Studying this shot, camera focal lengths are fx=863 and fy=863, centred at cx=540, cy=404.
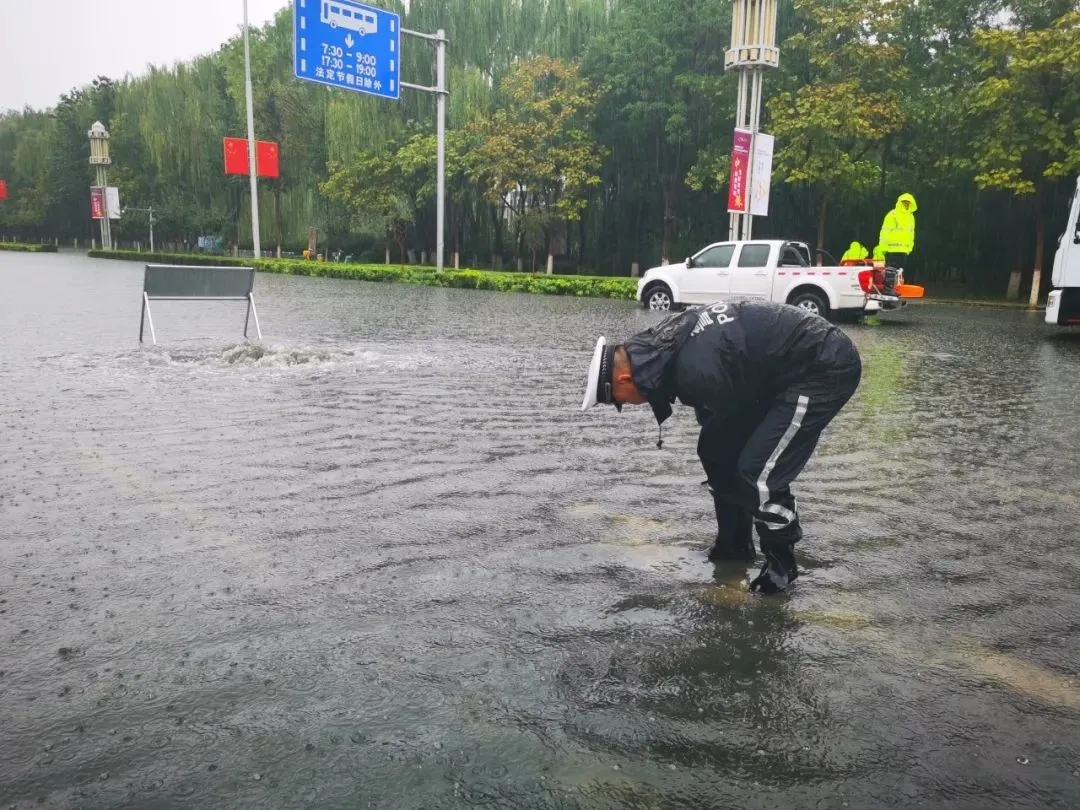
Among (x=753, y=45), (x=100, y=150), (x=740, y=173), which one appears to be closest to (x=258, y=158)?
(x=100, y=150)

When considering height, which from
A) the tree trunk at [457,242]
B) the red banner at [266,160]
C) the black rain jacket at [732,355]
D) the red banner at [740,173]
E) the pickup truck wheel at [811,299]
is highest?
the red banner at [266,160]

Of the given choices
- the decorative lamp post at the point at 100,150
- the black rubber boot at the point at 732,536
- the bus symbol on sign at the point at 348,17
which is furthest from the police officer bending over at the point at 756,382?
the decorative lamp post at the point at 100,150

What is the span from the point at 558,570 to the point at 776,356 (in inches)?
50.5

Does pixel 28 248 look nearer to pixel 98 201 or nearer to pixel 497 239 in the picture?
pixel 98 201

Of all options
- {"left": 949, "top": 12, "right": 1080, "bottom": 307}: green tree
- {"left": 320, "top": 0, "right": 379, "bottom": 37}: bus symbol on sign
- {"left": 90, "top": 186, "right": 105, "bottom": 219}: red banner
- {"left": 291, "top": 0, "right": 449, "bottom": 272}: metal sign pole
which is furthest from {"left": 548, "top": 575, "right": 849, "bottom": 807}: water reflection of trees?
{"left": 90, "top": 186, "right": 105, "bottom": 219}: red banner

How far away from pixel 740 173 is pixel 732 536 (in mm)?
18382

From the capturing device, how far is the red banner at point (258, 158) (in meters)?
42.3

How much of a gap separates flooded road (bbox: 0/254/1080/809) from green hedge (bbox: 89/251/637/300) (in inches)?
641

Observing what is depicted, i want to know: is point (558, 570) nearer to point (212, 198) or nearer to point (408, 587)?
point (408, 587)

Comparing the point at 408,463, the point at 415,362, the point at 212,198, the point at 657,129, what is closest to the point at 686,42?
the point at 657,129

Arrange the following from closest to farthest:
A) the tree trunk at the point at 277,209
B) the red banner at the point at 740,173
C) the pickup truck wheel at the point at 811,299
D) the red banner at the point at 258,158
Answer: the pickup truck wheel at the point at 811,299 < the red banner at the point at 740,173 < the red banner at the point at 258,158 < the tree trunk at the point at 277,209

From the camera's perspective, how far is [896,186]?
30.4 m

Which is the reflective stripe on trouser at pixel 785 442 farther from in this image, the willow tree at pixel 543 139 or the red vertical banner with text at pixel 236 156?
the red vertical banner with text at pixel 236 156

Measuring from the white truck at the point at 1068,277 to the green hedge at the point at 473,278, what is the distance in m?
10.4
